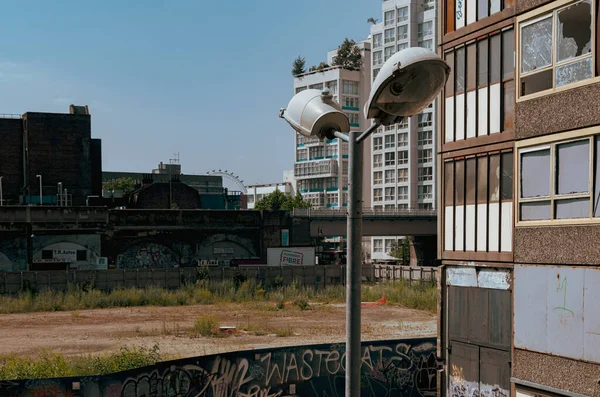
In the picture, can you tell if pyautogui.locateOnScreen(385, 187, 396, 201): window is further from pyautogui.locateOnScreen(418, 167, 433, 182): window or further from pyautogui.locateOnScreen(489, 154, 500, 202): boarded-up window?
pyautogui.locateOnScreen(489, 154, 500, 202): boarded-up window

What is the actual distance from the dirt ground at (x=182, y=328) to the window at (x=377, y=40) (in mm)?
65650

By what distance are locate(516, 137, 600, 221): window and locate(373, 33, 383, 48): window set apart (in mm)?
92892

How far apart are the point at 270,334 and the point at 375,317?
358 inches

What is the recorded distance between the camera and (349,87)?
360 ft

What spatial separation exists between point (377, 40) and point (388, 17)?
13.4 ft

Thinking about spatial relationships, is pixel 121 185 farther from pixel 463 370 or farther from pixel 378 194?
pixel 463 370

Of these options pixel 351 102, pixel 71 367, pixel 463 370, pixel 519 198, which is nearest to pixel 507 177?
pixel 519 198

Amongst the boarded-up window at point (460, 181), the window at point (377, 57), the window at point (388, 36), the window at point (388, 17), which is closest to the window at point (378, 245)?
the window at point (377, 57)

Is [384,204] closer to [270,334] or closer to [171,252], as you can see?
[171,252]

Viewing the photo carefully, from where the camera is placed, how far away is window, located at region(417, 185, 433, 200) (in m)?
94.9

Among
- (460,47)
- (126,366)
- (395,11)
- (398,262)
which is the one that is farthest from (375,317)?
(395,11)

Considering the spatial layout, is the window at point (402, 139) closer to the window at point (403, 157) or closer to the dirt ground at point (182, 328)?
the window at point (403, 157)

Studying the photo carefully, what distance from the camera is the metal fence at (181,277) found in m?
42.5

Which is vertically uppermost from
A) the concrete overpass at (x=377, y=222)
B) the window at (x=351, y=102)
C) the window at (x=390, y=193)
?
the window at (x=351, y=102)
